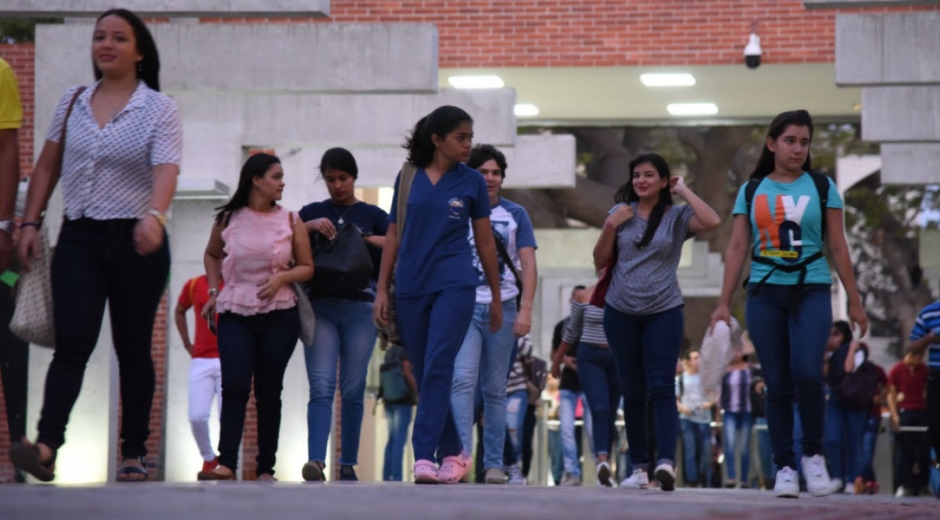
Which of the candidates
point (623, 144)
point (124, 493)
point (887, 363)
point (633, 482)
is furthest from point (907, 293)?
point (124, 493)

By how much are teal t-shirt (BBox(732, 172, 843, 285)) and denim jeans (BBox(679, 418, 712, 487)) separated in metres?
12.3

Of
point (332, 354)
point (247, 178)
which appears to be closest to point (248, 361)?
point (332, 354)

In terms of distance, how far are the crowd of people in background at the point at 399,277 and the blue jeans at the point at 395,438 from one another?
6950 millimetres

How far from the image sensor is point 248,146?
53.5ft

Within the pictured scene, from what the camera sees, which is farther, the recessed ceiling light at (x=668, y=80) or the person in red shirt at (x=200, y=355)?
the recessed ceiling light at (x=668, y=80)

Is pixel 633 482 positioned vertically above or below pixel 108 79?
below

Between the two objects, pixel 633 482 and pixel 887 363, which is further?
pixel 887 363

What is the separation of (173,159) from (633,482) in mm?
3395

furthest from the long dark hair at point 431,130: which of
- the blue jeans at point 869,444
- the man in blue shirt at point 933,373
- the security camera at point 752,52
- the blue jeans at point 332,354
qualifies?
the security camera at point 752,52

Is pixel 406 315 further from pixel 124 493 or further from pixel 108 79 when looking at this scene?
pixel 124 493

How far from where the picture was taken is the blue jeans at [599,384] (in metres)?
12.5

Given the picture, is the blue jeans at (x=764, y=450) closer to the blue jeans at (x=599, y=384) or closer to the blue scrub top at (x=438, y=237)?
the blue jeans at (x=599, y=384)

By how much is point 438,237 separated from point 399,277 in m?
0.31

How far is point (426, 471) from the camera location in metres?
8.03
